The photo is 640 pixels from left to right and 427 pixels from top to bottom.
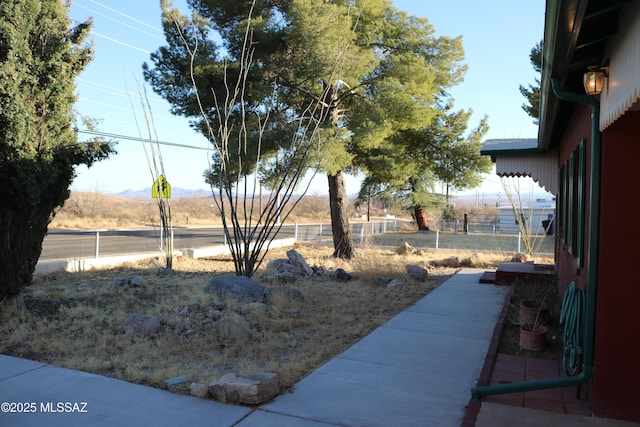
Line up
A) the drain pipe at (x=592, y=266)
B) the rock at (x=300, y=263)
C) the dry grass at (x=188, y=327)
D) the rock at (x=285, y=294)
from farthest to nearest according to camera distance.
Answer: the rock at (x=300, y=263)
the rock at (x=285, y=294)
the dry grass at (x=188, y=327)
the drain pipe at (x=592, y=266)

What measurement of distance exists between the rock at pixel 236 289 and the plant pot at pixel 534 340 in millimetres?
3981

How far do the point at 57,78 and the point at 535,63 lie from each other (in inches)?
554

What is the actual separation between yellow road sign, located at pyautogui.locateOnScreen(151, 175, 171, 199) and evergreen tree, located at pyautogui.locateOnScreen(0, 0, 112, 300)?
4286 mm

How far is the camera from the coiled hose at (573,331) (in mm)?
4320

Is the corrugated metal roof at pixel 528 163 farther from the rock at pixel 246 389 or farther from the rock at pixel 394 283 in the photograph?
the rock at pixel 246 389

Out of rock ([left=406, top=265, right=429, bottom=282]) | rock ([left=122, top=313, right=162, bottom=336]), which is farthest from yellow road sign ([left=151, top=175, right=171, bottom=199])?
rock ([left=406, top=265, right=429, bottom=282])

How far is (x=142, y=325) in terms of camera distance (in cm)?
629

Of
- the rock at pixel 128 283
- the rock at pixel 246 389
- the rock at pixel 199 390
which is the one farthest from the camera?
the rock at pixel 128 283

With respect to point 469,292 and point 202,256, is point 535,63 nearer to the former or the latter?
point 469,292

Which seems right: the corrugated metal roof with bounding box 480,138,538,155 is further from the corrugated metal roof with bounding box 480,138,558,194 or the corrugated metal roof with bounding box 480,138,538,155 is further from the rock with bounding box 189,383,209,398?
the rock with bounding box 189,383,209,398

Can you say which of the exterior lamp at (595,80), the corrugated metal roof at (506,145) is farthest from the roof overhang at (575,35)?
the corrugated metal roof at (506,145)

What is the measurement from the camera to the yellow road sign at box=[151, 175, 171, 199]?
38.6 ft

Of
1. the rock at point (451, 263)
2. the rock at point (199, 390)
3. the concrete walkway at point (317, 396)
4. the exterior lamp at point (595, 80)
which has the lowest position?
the concrete walkway at point (317, 396)

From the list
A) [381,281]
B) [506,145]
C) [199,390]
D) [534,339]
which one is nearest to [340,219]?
[381,281]
